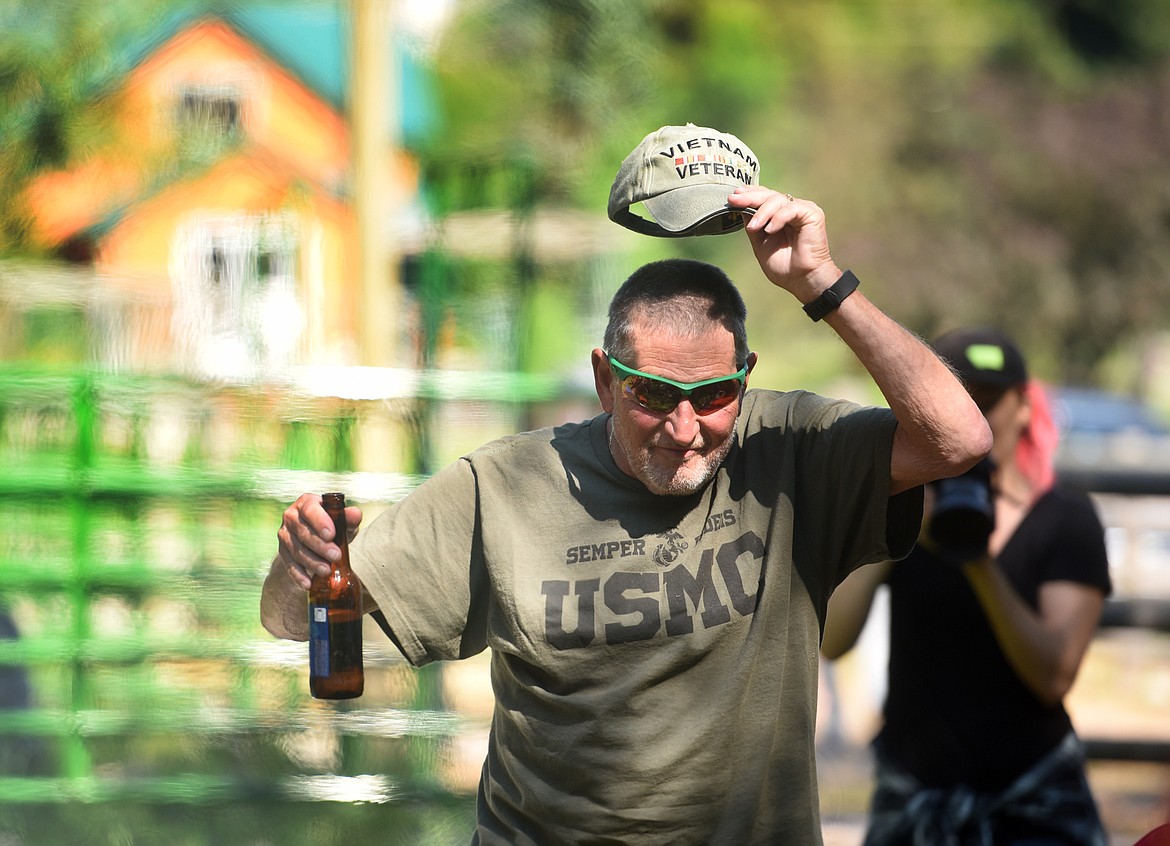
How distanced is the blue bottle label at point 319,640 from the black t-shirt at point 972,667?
57.6 inches

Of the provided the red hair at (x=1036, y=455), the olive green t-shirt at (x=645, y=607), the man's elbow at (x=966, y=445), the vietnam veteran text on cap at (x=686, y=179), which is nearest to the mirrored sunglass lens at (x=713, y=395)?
the olive green t-shirt at (x=645, y=607)

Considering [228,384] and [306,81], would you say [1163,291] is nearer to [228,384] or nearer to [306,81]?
[306,81]

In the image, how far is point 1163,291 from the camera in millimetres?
31688

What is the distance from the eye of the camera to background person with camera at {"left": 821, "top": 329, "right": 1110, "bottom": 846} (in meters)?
3.38

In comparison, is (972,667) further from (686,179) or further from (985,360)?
(686,179)

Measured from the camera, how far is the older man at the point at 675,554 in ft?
8.45

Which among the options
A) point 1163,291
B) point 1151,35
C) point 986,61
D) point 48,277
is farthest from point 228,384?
point 1151,35

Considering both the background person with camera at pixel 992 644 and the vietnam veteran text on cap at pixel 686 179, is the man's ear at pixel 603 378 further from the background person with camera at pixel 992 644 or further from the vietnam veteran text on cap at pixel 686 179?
the background person with camera at pixel 992 644

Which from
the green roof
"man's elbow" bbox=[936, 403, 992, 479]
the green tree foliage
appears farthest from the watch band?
the green tree foliage

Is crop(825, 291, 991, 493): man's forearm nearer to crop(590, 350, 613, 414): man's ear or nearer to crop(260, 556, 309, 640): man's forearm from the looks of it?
crop(590, 350, 613, 414): man's ear

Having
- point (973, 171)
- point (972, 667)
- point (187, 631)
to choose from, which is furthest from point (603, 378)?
point (973, 171)

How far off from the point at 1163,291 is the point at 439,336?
28.8 metres

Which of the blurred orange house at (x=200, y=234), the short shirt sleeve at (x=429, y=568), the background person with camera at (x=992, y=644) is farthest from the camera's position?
the blurred orange house at (x=200, y=234)

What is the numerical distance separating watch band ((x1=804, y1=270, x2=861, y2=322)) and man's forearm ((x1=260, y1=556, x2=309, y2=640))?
113 centimetres
